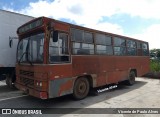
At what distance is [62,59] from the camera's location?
7.07 metres

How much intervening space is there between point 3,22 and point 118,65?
6.53m

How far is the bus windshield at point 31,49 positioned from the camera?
678cm

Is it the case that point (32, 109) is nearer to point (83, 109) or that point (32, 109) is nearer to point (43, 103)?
point (43, 103)

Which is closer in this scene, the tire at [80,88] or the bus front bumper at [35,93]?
the bus front bumper at [35,93]

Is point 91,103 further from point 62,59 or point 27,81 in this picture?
point 27,81

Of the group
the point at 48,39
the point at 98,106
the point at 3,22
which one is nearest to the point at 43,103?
the point at 98,106

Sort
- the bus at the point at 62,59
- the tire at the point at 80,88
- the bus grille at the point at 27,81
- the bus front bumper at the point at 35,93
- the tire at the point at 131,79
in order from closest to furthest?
the bus front bumper at the point at 35,93 < the bus at the point at 62,59 < the bus grille at the point at 27,81 < the tire at the point at 80,88 < the tire at the point at 131,79

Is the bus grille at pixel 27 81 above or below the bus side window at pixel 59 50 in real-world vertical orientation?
below

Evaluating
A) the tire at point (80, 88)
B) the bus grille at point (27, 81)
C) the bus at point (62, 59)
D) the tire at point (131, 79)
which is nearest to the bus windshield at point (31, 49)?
the bus at point (62, 59)

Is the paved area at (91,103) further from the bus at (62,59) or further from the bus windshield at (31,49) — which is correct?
the bus windshield at (31,49)

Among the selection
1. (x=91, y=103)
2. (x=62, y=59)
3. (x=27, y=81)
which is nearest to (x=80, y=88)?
(x=91, y=103)

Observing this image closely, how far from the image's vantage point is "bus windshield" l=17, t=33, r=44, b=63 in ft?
22.3

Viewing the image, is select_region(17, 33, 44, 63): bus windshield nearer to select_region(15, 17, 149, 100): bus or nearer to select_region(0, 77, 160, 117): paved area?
select_region(15, 17, 149, 100): bus

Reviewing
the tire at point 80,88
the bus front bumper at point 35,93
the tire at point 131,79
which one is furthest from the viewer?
the tire at point 131,79
